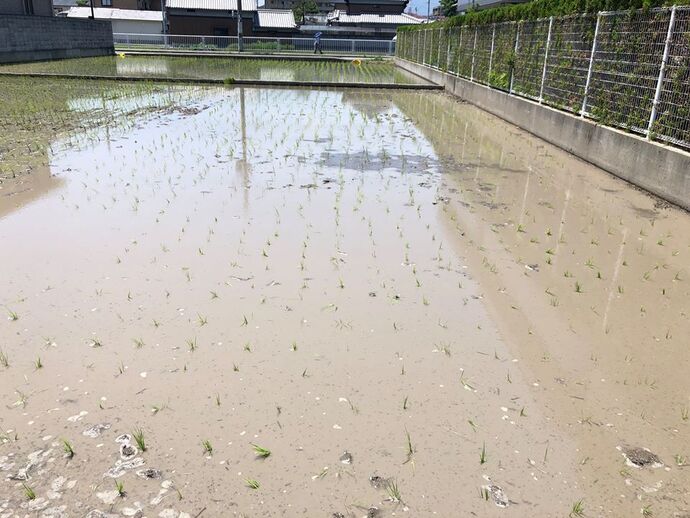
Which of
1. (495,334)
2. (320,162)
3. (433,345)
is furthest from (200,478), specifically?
(320,162)

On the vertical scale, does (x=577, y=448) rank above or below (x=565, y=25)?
below

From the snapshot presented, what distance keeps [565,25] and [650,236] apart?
6.27 meters

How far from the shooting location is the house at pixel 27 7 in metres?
26.1

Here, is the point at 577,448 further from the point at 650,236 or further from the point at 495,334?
the point at 650,236

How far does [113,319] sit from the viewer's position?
357 centimetres

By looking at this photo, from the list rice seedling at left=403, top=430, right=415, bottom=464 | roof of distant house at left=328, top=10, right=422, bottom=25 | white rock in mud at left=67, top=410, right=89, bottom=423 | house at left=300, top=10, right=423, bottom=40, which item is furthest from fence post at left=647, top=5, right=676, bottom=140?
roof of distant house at left=328, top=10, right=422, bottom=25

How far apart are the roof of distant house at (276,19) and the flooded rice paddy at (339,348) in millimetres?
47255

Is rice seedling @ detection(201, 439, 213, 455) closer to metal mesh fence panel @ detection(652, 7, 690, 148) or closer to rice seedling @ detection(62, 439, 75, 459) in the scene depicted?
rice seedling @ detection(62, 439, 75, 459)

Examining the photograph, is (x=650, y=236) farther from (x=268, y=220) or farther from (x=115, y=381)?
(x=115, y=381)

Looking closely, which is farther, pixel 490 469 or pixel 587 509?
pixel 490 469

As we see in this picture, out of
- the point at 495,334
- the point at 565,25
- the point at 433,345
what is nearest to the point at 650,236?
the point at 495,334

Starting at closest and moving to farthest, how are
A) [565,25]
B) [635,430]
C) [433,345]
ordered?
[635,430] → [433,345] → [565,25]

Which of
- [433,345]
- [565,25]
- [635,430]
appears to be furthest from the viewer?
[565,25]

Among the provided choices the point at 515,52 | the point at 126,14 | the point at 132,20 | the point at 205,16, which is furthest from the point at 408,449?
the point at 126,14
